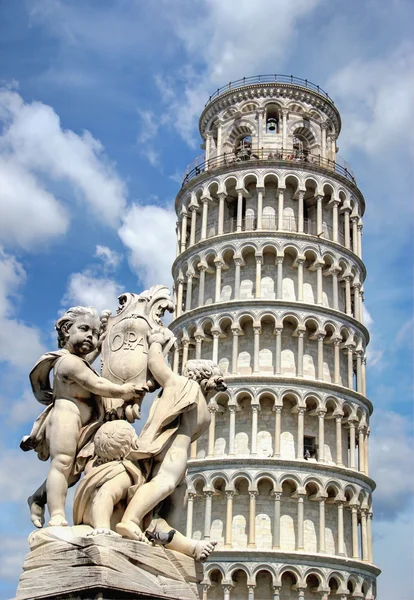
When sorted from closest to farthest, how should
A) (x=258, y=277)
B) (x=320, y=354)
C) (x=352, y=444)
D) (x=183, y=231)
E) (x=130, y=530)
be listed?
(x=130, y=530) < (x=352, y=444) < (x=320, y=354) < (x=258, y=277) < (x=183, y=231)

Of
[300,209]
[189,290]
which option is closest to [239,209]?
[300,209]

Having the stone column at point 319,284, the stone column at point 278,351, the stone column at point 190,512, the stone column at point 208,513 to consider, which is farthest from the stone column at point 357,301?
the stone column at point 190,512

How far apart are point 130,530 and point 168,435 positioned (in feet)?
2.38

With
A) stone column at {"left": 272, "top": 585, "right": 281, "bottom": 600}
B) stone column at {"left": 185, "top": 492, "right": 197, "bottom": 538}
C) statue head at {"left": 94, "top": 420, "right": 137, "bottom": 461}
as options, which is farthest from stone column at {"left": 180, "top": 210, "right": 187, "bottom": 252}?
statue head at {"left": 94, "top": 420, "right": 137, "bottom": 461}

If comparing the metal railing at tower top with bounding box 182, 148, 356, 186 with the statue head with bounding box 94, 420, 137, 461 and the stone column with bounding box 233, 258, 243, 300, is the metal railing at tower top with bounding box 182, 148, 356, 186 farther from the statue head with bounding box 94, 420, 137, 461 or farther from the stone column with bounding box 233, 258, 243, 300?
the statue head with bounding box 94, 420, 137, 461

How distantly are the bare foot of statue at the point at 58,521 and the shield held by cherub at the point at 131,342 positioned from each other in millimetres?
740

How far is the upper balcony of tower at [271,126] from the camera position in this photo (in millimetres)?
49188

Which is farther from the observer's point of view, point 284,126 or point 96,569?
point 284,126

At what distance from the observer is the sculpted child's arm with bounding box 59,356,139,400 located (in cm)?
550

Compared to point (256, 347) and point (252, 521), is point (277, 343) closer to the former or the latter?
point (256, 347)

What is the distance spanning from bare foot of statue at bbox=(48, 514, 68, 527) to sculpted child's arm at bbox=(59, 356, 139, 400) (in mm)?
800

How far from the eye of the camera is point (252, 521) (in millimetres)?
39719

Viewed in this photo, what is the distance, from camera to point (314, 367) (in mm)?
44156

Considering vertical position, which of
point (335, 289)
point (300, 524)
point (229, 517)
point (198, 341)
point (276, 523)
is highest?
point (335, 289)
